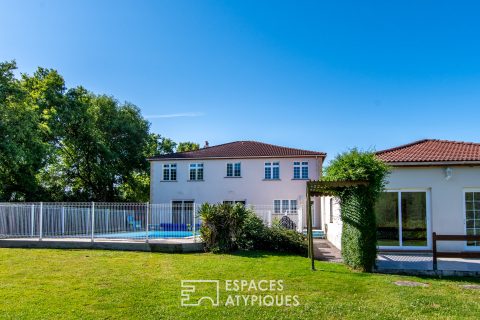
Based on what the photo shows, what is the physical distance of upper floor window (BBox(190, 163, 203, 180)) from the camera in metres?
30.3

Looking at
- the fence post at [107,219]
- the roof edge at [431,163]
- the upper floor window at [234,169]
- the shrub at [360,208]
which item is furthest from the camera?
the upper floor window at [234,169]

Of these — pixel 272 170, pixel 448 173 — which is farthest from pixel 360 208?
pixel 272 170

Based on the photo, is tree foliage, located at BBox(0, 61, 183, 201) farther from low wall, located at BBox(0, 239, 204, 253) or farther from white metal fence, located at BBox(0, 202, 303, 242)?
low wall, located at BBox(0, 239, 204, 253)

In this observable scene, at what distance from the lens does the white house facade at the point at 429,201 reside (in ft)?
46.8

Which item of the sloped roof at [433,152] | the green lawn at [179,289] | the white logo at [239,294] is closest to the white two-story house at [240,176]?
the sloped roof at [433,152]

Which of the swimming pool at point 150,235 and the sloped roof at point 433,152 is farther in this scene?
the swimming pool at point 150,235

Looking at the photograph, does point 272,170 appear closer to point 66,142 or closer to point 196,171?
point 196,171

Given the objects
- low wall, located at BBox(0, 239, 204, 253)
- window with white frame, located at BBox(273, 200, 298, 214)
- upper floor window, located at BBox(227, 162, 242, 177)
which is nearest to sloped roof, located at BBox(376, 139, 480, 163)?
low wall, located at BBox(0, 239, 204, 253)

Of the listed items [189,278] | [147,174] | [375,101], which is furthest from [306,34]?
[147,174]

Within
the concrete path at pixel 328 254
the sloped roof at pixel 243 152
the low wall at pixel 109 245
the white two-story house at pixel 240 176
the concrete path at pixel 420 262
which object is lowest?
the concrete path at pixel 328 254

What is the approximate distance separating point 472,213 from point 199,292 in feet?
37.4

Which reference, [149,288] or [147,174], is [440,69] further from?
[147,174]

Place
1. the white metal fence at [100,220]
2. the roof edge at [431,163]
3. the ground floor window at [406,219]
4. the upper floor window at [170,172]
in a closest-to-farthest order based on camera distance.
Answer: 1. the roof edge at [431,163]
2. the ground floor window at [406,219]
3. the white metal fence at [100,220]
4. the upper floor window at [170,172]

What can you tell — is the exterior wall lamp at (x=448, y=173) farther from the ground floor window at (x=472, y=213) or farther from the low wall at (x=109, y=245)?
the low wall at (x=109, y=245)
